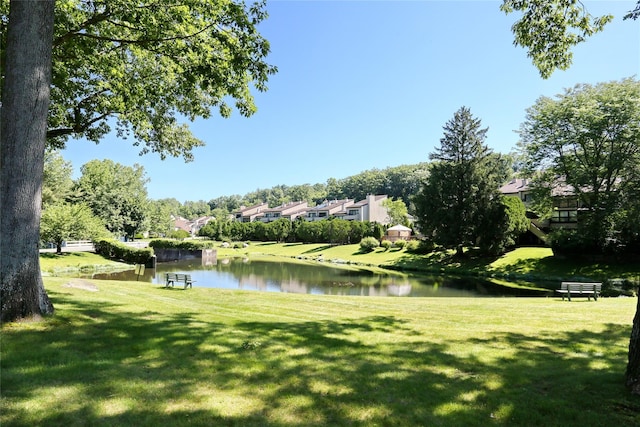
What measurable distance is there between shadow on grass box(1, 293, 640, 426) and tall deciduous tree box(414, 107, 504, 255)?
1303 inches

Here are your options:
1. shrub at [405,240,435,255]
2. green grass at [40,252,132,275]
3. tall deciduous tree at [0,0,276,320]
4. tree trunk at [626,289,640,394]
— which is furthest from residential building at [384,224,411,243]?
tree trunk at [626,289,640,394]

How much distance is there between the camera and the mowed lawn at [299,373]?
→ 384 cm

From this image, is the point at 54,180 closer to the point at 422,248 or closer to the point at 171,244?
the point at 171,244

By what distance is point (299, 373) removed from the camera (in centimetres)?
495

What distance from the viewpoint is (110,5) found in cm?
821

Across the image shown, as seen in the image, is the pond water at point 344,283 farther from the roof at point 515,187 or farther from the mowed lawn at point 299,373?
the roof at point 515,187

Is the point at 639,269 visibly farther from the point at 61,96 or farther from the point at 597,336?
the point at 61,96

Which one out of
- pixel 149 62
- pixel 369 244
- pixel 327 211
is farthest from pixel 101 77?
pixel 327 211

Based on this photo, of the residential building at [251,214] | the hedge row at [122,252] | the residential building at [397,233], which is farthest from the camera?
the residential building at [251,214]

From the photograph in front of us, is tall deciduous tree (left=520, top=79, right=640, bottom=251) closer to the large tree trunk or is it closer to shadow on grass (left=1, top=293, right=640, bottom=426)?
shadow on grass (left=1, top=293, right=640, bottom=426)

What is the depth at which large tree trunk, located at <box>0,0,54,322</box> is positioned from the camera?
18.2 feet

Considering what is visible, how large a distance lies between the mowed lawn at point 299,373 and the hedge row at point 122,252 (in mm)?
30174

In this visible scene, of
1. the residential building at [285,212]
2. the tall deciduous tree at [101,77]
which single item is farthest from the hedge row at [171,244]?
the residential building at [285,212]

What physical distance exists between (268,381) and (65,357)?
8.93 feet
